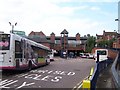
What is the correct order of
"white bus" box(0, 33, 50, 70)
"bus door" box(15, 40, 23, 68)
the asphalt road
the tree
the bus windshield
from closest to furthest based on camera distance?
the asphalt road, "white bus" box(0, 33, 50, 70), the bus windshield, "bus door" box(15, 40, 23, 68), the tree

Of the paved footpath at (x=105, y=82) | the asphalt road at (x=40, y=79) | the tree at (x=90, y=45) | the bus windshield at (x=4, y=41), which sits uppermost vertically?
the tree at (x=90, y=45)

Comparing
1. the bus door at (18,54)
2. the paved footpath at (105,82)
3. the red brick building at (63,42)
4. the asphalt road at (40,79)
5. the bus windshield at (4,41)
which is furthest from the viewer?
the red brick building at (63,42)

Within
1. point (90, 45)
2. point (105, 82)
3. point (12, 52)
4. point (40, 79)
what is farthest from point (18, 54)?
point (90, 45)

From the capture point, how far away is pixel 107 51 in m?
58.3

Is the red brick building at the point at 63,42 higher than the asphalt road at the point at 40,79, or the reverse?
the red brick building at the point at 63,42

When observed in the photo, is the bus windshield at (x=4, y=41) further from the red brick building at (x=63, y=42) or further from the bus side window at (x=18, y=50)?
the red brick building at (x=63, y=42)

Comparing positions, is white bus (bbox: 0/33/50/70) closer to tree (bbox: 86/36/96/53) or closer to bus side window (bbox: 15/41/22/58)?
bus side window (bbox: 15/41/22/58)

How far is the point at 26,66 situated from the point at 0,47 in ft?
12.8

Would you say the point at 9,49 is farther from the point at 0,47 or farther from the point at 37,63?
the point at 37,63

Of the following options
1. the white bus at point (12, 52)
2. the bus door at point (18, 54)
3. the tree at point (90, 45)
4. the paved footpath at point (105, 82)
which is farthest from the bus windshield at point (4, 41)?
the tree at point (90, 45)

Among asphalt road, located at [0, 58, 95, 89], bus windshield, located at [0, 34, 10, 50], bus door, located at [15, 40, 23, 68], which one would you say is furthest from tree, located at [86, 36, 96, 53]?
bus windshield, located at [0, 34, 10, 50]

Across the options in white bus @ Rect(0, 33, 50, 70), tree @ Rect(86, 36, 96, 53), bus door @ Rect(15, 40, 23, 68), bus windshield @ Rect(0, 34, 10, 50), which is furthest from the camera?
tree @ Rect(86, 36, 96, 53)

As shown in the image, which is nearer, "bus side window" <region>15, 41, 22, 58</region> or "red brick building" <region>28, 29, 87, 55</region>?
"bus side window" <region>15, 41, 22, 58</region>

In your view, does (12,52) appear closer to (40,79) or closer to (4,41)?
(4,41)
